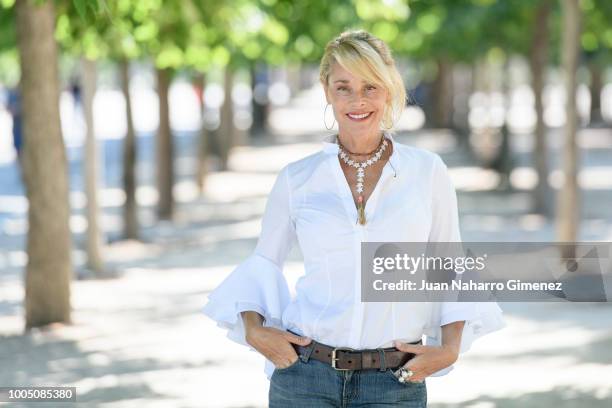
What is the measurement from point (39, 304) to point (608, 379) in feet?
→ 15.7

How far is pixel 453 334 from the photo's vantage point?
12.5 feet

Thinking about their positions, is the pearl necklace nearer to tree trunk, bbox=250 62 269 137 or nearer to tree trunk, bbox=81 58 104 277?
tree trunk, bbox=81 58 104 277

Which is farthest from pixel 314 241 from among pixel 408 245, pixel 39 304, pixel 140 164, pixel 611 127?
pixel 611 127

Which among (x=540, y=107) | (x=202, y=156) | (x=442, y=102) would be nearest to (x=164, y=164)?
(x=202, y=156)

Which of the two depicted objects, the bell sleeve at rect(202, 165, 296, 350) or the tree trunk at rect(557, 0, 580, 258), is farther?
the tree trunk at rect(557, 0, 580, 258)

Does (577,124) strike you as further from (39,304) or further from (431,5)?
(431,5)

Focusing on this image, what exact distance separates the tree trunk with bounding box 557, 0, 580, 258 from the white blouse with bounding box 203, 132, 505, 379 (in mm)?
9833

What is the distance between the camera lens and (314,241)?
12.4 ft

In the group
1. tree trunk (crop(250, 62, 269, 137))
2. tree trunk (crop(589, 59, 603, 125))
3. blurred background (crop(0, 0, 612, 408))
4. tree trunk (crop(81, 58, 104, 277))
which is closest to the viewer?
blurred background (crop(0, 0, 612, 408))

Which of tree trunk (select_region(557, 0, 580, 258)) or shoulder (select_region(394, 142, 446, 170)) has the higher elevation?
tree trunk (select_region(557, 0, 580, 258))

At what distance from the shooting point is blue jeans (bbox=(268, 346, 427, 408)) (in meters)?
3.74

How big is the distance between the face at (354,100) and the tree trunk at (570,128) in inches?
388

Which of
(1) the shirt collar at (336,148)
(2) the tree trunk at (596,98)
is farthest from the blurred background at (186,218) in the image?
(2) the tree trunk at (596,98)

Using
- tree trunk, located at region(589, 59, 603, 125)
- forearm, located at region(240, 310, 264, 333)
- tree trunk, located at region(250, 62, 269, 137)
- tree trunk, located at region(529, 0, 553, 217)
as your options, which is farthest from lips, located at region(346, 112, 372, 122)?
tree trunk, located at region(250, 62, 269, 137)
